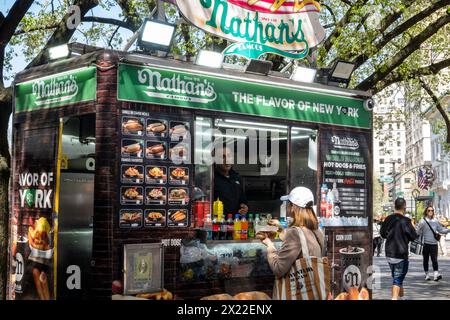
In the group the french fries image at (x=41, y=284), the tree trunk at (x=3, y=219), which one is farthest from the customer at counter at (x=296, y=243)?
the tree trunk at (x=3, y=219)

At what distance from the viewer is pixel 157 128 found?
644 cm

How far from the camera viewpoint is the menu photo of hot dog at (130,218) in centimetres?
608

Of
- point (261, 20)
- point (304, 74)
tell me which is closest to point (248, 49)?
point (261, 20)

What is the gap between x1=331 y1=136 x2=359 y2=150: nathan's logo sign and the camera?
8.20m

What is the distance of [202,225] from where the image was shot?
686cm

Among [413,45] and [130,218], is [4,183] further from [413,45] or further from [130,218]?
[413,45]

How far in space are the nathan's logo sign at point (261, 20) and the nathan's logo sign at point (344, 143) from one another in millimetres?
1237

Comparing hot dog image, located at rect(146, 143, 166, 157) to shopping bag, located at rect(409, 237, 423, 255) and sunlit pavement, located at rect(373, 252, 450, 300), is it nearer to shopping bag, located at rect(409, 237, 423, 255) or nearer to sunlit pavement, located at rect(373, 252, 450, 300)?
sunlit pavement, located at rect(373, 252, 450, 300)

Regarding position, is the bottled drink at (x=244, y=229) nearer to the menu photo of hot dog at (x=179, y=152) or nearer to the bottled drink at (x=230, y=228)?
the bottled drink at (x=230, y=228)

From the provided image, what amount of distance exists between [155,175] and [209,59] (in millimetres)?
1408

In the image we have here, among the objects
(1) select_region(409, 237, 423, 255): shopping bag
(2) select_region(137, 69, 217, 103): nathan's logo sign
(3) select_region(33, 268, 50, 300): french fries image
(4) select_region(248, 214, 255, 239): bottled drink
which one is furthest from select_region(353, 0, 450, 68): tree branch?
(3) select_region(33, 268, 50, 300): french fries image

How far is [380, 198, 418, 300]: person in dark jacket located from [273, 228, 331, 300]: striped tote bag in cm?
474
